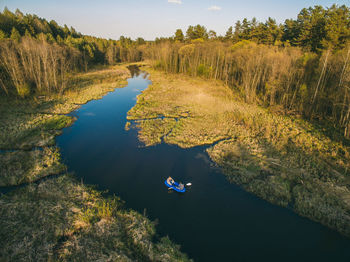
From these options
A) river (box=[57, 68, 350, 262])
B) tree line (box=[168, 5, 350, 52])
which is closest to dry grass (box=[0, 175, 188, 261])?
river (box=[57, 68, 350, 262])

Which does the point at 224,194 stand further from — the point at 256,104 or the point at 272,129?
the point at 256,104

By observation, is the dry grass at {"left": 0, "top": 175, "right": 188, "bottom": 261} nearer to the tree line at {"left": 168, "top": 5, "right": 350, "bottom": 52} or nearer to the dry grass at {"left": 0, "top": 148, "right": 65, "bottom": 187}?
the dry grass at {"left": 0, "top": 148, "right": 65, "bottom": 187}

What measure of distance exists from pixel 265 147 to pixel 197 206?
1315 cm

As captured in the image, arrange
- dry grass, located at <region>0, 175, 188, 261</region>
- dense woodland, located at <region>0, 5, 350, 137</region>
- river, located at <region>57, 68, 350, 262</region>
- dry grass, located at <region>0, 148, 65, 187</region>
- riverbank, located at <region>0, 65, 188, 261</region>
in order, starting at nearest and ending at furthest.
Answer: dry grass, located at <region>0, 175, 188, 261</region> < riverbank, located at <region>0, 65, 188, 261</region> < river, located at <region>57, 68, 350, 262</region> < dry grass, located at <region>0, 148, 65, 187</region> < dense woodland, located at <region>0, 5, 350, 137</region>

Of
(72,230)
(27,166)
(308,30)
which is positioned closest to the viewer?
(72,230)

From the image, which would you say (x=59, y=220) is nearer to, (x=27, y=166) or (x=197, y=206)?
(x=27, y=166)

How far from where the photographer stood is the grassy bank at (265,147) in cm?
1529

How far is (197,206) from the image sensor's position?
1507 cm

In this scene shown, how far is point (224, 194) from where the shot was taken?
16.4 meters

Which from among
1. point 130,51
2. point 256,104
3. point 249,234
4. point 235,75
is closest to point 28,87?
point 249,234

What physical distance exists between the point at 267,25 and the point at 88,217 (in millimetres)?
62896

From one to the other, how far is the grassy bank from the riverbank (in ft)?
34.9

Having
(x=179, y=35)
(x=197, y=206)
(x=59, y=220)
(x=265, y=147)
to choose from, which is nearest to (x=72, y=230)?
(x=59, y=220)

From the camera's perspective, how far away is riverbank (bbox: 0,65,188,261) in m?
10.1
